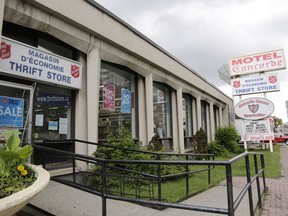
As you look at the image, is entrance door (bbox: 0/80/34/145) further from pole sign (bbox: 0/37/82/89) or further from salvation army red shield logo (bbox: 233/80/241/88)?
salvation army red shield logo (bbox: 233/80/241/88)

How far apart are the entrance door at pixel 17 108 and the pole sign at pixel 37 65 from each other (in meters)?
0.33

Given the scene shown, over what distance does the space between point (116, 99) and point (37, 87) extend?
362 centimetres

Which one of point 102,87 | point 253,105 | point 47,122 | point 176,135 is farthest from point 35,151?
point 253,105

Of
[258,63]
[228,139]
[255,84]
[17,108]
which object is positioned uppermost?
[258,63]

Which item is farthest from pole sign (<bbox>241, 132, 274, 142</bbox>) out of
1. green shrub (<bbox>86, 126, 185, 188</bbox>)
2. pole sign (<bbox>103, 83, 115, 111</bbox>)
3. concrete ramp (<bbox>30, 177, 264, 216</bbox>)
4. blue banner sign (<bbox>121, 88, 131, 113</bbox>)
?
concrete ramp (<bbox>30, 177, 264, 216</bbox>)

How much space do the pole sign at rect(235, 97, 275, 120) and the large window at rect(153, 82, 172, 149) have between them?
4.17 m

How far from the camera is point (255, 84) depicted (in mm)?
20000

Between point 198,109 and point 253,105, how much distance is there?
3894mm

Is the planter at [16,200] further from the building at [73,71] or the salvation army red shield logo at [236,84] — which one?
the salvation army red shield logo at [236,84]

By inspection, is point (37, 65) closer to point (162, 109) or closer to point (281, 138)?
point (162, 109)

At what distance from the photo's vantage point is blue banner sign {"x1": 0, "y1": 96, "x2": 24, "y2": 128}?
5.79 meters

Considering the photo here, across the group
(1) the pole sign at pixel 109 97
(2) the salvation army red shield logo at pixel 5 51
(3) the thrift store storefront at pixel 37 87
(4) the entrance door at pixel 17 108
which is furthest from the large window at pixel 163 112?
(2) the salvation army red shield logo at pixel 5 51

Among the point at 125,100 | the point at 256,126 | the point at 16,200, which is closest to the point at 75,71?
the point at 125,100

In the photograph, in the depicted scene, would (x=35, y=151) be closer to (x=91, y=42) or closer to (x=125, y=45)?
(x=91, y=42)
